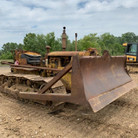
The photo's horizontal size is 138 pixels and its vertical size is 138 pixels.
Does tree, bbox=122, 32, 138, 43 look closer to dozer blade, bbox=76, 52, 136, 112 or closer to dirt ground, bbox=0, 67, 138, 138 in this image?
dozer blade, bbox=76, 52, 136, 112

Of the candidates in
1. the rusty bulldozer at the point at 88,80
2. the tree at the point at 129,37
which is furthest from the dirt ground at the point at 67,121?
the tree at the point at 129,37

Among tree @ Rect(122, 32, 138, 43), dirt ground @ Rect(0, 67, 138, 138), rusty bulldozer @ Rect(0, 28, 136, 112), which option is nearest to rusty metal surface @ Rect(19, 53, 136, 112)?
rusty bulldozer @ Rect(0, 28, 136, 112)

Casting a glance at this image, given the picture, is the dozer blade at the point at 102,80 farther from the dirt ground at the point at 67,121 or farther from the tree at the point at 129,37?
the tree at the point at 129,37

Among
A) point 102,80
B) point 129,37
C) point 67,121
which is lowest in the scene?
point 67,121

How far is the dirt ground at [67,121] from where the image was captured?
3096 mm

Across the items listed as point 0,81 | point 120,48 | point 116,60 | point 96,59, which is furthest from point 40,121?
point 120,48

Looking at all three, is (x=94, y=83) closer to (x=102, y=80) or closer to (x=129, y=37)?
(x=102, y=80)

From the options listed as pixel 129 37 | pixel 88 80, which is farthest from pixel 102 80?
pixel 129 37

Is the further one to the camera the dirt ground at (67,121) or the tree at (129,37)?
the tree at (129,37)

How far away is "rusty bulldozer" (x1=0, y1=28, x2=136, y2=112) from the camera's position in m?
2.95

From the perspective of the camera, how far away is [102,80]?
12.5 ft

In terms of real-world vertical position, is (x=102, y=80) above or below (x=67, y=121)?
above

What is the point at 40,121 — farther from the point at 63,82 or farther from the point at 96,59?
the point at 96,59

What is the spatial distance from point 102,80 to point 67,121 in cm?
119
